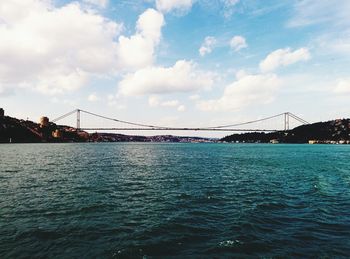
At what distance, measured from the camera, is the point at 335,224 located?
17.7 meters

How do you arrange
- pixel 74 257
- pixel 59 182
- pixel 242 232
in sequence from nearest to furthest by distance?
pixel 74 257, pixel 242 232, pixel 59 182

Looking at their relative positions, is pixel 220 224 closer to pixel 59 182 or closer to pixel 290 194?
pixel 290 194

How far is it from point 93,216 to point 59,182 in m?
15.0

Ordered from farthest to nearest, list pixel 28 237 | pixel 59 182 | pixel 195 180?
pixel 195 180 → pixel 59 182 → pixel 28 237

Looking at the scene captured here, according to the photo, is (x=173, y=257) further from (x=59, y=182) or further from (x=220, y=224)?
(x=59, y=182)

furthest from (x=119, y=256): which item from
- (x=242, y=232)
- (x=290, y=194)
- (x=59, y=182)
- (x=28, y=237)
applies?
(x=59, y=182)

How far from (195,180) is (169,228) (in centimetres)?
1916

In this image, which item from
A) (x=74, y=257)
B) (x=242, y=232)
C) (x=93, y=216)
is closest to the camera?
(x=74, y=257)

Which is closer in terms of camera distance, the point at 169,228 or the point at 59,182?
the point at 169,228

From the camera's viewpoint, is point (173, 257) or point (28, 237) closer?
point (173, 257)

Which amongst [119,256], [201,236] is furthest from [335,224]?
[119,256]

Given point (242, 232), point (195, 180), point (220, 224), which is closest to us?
point (242, 232)

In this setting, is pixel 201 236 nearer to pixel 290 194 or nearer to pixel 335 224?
pixel 335 224

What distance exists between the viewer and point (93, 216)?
62.9 feet
